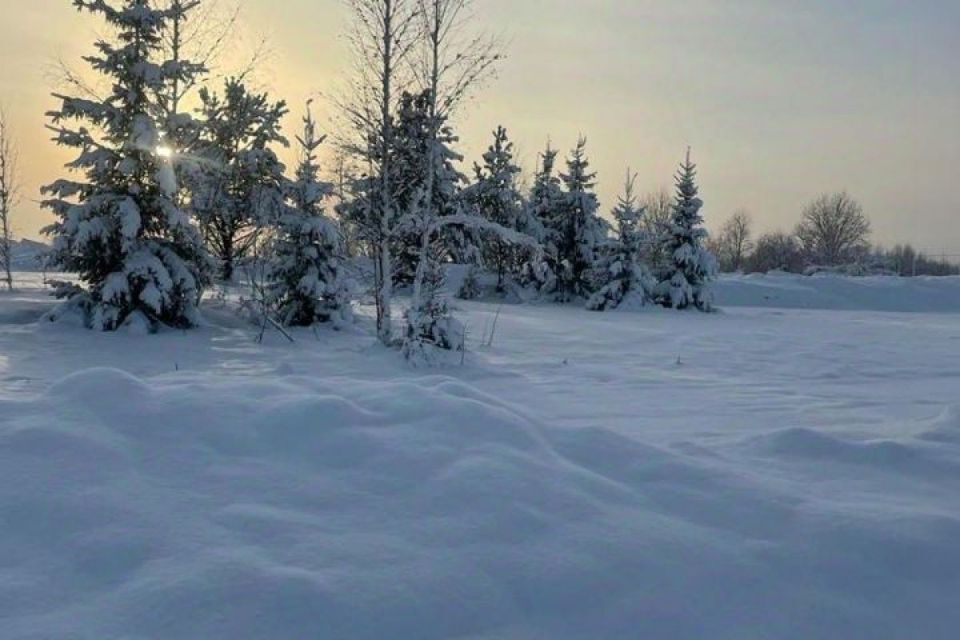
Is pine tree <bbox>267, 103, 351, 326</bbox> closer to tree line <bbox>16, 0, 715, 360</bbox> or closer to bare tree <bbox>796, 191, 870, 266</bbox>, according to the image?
tree line <bbox>16, 0, 715, 360</bbox>

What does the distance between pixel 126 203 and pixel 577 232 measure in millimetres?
20518

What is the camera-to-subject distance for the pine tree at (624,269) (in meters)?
27.2

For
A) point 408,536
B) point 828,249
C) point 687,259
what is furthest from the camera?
point 828,249

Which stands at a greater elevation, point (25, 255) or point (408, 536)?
point (25, 255)

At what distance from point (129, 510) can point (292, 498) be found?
667 mm

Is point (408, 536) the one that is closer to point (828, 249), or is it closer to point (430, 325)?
point (430, 325)

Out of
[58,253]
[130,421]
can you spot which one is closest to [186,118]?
[58,253]

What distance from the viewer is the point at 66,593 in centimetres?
246

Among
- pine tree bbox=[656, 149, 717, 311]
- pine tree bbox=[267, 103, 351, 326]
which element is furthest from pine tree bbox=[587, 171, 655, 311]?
pine tree bbox=[267, 103, 351, 326]

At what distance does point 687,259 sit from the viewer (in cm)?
2755

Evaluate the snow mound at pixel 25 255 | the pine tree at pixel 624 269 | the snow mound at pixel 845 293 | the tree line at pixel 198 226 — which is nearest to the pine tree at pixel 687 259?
the pine tree at pixel 624 269

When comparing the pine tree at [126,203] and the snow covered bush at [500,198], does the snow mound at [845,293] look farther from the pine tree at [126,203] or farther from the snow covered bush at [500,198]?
the pine tree at [126,203]

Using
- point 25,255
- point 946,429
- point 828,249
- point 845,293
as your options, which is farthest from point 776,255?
point 946,429

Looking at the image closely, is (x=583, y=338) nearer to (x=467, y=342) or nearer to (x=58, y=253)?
(x=467, y=342)
